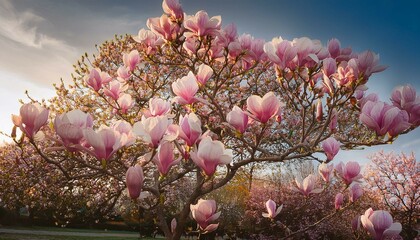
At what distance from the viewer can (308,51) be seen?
2.50 metres

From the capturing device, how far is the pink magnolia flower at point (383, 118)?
7.00 ft

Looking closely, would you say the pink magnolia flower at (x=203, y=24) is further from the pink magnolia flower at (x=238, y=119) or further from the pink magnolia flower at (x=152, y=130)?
the pink magnolia flower at (x=152, y=130)

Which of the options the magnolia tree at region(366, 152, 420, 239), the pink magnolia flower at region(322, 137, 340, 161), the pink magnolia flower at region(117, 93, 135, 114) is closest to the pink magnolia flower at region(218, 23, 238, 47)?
the pink magnolia flower at region(117, 93, 135, 114)

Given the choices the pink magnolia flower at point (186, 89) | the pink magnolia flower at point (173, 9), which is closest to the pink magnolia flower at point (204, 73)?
the pink magnolia flower at point (186, 89)

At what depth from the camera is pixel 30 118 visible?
71.0 inches

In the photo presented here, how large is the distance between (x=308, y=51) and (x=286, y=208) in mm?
13730

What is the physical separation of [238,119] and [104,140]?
83cm

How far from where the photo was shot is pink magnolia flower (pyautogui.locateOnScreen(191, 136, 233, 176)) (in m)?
1.73

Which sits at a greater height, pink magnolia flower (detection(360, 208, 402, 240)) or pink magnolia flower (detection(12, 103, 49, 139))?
pink magnolia flower (detection(12, 103, 49, 139))

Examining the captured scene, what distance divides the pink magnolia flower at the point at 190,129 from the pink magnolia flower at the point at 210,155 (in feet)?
0.40

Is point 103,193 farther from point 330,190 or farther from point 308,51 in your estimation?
point 330,190

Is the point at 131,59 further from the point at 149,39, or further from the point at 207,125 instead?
the point at 207,125

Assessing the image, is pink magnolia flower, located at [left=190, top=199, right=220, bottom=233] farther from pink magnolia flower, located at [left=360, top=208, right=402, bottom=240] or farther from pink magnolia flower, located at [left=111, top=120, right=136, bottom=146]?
pink magnolia flower, located at [left=360, top=208, right=402, bottom=240]

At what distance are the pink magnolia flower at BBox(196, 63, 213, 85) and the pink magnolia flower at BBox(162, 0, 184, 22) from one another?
704 millimetres
